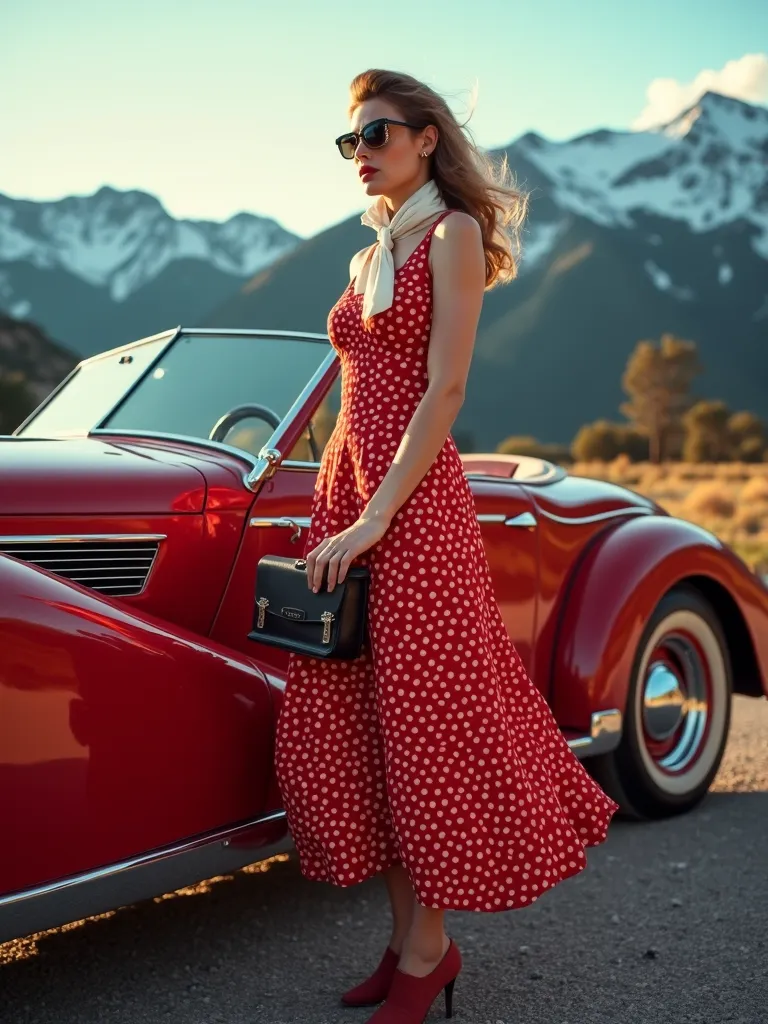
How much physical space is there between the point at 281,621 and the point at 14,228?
6071 inches

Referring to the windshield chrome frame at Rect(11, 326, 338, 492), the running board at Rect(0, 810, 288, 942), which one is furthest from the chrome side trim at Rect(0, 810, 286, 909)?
the windshield chrome frame at Rect(11, 326, 338, 492)

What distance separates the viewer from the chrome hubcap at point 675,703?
4148 millimetres

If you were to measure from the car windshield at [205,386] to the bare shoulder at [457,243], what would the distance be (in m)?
1.19

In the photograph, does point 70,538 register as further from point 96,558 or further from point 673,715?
point 673,715

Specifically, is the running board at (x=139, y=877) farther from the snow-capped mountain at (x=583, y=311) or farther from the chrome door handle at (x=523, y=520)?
the snow-capped mountain at (x=583, y=311)

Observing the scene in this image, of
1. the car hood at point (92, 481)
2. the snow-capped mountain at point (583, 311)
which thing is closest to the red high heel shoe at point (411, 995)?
the car hood at point (92, 481)

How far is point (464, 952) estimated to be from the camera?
301 cm

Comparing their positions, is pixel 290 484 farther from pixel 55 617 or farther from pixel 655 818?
pixel 655 818

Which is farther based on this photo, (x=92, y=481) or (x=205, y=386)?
(x=205, y=386)

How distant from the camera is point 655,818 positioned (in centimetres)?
418

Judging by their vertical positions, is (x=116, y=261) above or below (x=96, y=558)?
above

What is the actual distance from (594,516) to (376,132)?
6.72 ft

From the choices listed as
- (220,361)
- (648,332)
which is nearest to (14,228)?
(648,332)

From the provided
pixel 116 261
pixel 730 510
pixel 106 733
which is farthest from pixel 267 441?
pixel 116 261
